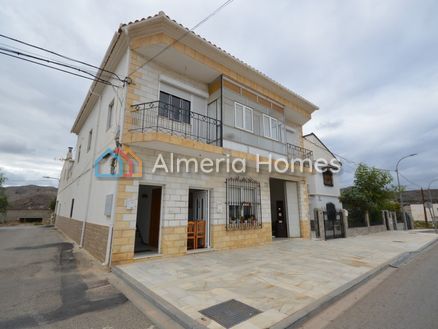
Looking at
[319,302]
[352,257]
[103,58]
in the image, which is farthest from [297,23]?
[352,257]

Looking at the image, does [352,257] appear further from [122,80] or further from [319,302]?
[122,80]

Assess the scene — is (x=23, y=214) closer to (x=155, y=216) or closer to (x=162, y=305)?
(x=155, y=216)

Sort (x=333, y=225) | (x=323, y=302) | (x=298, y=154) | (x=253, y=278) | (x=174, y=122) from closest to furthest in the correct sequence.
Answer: (x=323, y=302) < (x=253, y=278) < (x=174, y=122) < (x=298, y=154) < (x=333, y=225)

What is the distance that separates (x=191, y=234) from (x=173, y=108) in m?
4.45

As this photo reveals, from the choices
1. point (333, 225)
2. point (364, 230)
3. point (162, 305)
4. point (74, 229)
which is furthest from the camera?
point (364, 230)

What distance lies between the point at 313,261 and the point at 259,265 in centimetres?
178

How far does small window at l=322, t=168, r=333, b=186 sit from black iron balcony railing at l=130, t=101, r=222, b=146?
14712mm

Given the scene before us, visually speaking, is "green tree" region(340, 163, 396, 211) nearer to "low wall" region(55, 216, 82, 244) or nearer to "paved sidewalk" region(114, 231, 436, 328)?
"paved sidewalk" region(114, 231, 436, 328)

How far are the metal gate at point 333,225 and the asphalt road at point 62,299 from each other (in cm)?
1133

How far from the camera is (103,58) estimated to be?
305 inches

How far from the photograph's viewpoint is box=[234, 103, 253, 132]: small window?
28.4 feet

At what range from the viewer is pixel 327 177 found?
19641 mm

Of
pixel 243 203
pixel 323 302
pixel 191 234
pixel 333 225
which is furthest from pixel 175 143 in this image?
pixel 333 225

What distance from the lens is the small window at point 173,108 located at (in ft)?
24.0
